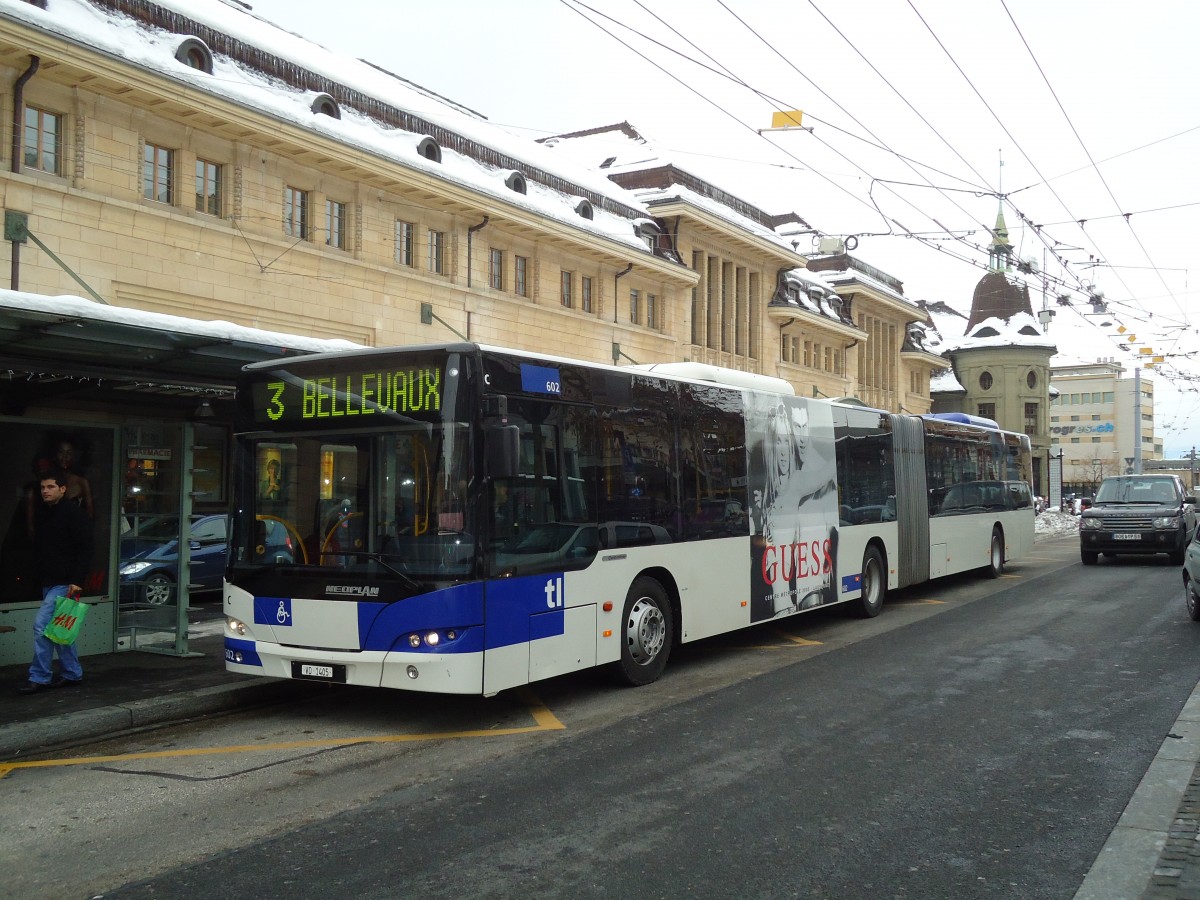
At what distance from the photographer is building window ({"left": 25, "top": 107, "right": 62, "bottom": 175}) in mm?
19984

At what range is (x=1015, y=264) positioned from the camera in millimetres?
21266

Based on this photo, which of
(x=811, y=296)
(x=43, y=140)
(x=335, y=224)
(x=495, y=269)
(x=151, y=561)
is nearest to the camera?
(x=151, y=561)

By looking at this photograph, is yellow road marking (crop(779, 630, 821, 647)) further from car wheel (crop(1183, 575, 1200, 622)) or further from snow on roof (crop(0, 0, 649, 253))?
snow on roof (crop(0, 0, 649, 253))

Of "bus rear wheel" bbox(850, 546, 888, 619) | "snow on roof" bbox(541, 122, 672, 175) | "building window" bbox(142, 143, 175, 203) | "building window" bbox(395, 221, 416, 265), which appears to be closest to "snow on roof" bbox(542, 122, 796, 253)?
"snow on roof" bbox(541, 122, 672, 175)

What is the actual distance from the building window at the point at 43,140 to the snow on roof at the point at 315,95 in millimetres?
1759

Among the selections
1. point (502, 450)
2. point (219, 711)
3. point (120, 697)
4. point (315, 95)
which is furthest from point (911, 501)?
point (315, 95)

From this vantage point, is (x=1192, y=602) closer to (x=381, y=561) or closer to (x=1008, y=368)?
(x=381, y=561)

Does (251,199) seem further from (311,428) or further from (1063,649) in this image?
(1063,649)

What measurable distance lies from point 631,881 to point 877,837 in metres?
1.38

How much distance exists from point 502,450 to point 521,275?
24895mm

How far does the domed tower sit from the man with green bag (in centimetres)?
7932

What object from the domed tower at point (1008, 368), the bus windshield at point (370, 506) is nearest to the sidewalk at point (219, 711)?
the bus windshield at point (370, 506)

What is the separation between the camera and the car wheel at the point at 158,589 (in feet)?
34.9

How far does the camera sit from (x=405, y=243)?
2802 centimetres
